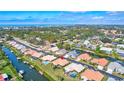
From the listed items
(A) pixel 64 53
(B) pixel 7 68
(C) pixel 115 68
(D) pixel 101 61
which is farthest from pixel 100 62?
(B) pixel 7 68

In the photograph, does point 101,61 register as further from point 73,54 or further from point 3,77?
point 3,77

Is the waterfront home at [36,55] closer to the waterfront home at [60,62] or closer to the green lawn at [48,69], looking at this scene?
the green lawn at [48,69]

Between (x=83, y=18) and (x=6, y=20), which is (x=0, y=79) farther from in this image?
(x=83, y=18)

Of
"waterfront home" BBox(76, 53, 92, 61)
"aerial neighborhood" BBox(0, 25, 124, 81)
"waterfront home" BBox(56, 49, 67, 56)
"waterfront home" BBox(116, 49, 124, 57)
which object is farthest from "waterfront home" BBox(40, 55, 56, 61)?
"waterfront home" BBox(116, 49, 124, 57)

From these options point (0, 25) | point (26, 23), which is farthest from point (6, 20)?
point (26, 23)

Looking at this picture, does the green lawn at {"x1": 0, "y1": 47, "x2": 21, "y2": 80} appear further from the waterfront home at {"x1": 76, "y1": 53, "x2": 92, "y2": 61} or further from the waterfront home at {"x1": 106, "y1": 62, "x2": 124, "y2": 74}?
the waterfront home at {"x1": 106, "y1": 62, "x2": 124, "y2": 74}

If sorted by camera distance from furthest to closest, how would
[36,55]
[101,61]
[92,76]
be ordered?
[36,55] < [101,61] < [92,76]
